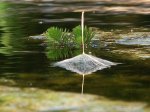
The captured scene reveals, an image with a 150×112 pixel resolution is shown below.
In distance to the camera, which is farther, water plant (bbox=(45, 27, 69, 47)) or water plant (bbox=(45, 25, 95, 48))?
water plant (bbox=(45, 27, 69, 47))

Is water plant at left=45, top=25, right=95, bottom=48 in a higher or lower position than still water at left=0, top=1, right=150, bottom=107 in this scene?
higher

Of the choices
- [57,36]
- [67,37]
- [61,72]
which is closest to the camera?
[61,72]

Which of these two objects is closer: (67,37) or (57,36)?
(57,36)

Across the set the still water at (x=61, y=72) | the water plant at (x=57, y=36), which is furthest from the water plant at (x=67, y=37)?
the still water at (x=61, y=72)

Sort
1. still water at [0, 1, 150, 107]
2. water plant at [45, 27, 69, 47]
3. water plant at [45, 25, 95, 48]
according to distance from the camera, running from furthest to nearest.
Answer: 1. water plant at [45, 27, 69, 47]
2. water plant at [45, 25, 95, 48]
3. still water at [0, 1, 150, 107]

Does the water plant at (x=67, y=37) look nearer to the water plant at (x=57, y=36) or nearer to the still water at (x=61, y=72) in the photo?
the water plant at (x=57, y=36)

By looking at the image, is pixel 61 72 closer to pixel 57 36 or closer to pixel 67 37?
pixel 57 36

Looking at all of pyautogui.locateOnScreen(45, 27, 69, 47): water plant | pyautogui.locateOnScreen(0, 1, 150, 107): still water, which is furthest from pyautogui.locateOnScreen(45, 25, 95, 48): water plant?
pyautogui.locateOnScreen(0, 1, 150, 107): still water

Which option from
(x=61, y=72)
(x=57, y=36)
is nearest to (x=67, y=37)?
(x=57, y=36)

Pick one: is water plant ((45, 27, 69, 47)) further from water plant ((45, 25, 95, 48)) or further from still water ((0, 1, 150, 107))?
still water ((0, 1, 150, 107))

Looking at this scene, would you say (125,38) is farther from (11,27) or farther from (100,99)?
(100,99)

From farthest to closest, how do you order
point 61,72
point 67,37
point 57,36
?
point 67,37 < point 57,36 < point 61,72

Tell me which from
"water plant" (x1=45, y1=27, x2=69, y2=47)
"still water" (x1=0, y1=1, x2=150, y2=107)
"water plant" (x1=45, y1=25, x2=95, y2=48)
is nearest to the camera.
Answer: "still water" (x1=0, y1=1, x2=150, y2=107)
